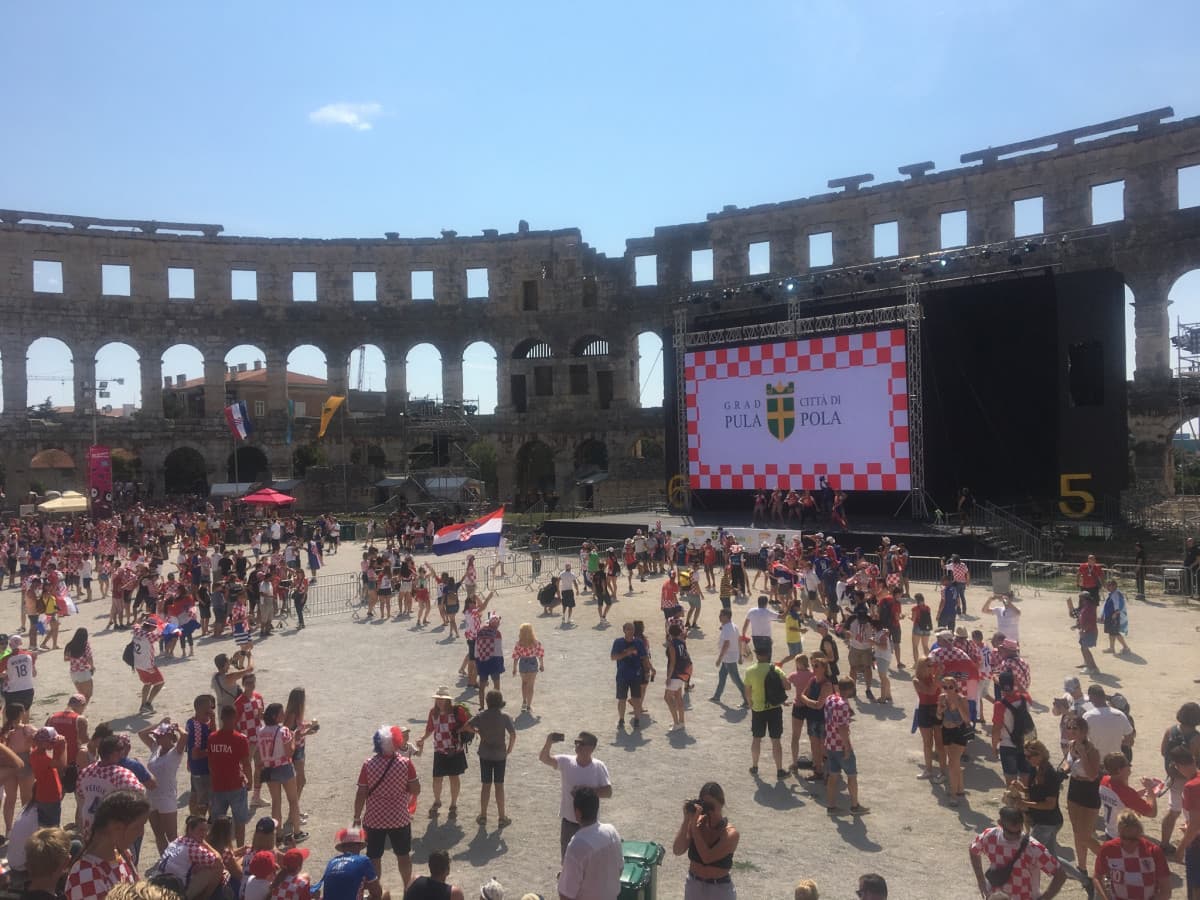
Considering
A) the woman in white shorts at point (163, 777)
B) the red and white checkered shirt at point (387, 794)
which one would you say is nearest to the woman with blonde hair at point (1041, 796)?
the red and white checkered shirt at point (387, 794)

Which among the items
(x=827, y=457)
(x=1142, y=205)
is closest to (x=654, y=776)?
(x=827, y=457)

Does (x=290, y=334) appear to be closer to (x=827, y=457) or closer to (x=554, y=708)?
(x=827, y=457)

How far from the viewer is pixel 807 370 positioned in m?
27.3

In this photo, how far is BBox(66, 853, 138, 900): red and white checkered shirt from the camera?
4.79 m

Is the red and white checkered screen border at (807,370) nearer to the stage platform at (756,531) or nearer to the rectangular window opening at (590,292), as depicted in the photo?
the stage platform at (756,531)

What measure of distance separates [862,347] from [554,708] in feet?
58.5

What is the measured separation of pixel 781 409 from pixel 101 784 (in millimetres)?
23579

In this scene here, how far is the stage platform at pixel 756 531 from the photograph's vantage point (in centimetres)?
2186

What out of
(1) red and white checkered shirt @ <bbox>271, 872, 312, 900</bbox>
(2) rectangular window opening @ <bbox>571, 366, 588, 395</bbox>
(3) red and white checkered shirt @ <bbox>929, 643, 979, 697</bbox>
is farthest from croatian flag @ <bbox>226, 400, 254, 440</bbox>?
(1) red and white checkered shirt @ <bbox>271, 872, 312, 900</bbox>

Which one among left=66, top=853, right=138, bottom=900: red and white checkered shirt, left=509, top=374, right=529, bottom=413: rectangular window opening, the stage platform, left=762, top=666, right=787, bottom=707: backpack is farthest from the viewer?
left=509, top=374, right=529, bottom=413: rectangular window opening

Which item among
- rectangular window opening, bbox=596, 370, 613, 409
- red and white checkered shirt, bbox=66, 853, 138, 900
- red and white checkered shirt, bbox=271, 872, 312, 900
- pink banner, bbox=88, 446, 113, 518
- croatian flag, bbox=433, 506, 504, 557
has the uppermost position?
rectangular window opening, bbox=596, 370, 613, 409

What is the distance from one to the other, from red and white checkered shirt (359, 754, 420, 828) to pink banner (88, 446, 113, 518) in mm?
34410

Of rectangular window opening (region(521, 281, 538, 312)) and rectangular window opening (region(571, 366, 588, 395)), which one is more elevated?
rectangular window opening (region(521, 281, 538, 312))

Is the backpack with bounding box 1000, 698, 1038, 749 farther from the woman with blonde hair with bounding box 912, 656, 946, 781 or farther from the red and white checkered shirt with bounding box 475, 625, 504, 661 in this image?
the red and white checkered shirt with bounding box 475, 625, 504, 661
